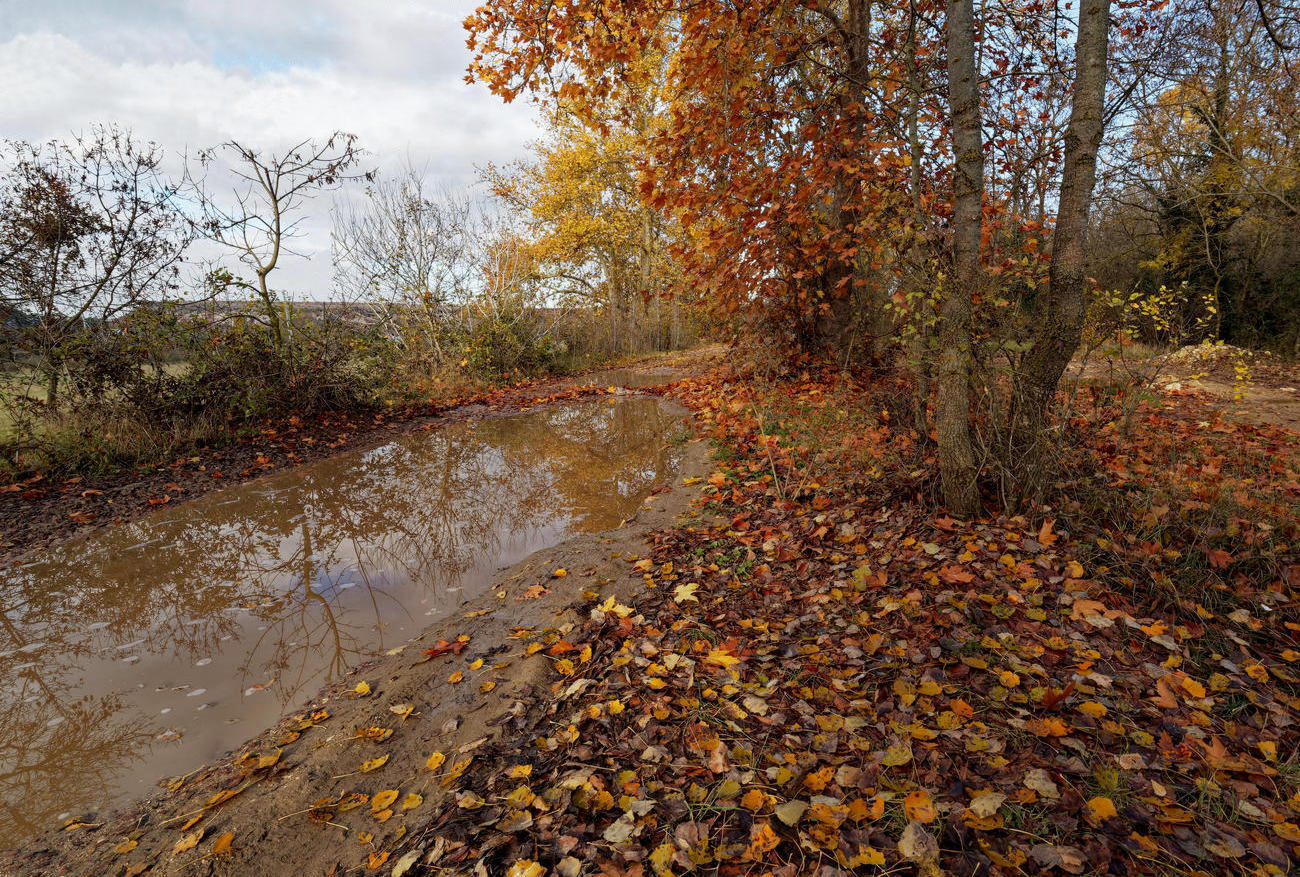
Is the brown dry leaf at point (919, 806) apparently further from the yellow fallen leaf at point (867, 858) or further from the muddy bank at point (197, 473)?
the muddy bank at point (197, 473)

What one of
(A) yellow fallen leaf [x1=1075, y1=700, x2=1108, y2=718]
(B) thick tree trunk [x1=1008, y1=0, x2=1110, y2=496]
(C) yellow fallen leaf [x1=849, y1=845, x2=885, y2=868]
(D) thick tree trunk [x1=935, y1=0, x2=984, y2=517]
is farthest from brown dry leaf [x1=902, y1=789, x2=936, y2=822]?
(B) thick tree trunk [x1=1008, y1=0, x2=1110, y2=496]

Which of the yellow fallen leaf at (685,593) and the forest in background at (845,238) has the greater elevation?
the forest in background at (845,238)

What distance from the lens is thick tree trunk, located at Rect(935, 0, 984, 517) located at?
332 centimetres

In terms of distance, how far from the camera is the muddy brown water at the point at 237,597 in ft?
9.64

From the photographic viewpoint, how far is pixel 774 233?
7.13 metres

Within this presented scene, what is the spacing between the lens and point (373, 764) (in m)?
2.46

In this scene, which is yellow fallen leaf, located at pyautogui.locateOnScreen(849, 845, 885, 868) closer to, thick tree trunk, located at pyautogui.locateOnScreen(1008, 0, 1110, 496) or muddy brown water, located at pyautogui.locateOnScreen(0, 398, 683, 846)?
thick tree trunk, located at pyautogui.locateOnScreen(1008, 0, 1110, 496)

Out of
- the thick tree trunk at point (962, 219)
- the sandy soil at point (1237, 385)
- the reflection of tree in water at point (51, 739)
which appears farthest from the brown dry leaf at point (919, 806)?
the reflection of tree in water at point (51, 739)

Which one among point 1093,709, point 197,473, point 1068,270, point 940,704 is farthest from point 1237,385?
point 197,473

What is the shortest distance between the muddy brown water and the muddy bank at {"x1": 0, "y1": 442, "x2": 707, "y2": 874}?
32cm

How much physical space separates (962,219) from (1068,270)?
0.69m

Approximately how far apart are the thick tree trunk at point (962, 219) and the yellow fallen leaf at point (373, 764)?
381 cm

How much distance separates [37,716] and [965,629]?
538 centimetres

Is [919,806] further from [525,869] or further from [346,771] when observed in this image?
[346,771]
